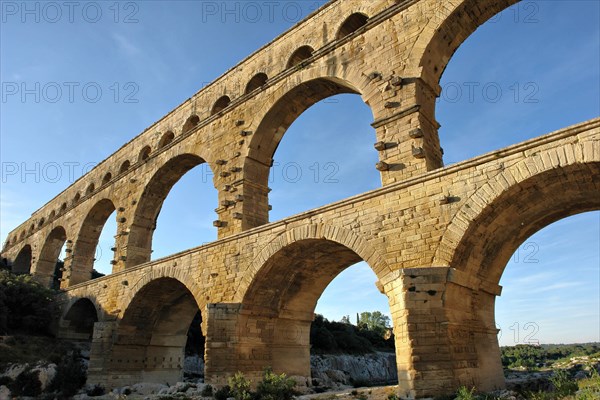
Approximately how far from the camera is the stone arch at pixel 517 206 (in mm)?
6812

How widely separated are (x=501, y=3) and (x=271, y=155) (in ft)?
24.8

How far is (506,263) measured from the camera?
8.80 metres

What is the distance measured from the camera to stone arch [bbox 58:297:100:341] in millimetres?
19438

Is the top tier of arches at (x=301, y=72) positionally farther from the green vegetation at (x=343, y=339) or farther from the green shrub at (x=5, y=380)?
the green vegetation at (x=343, y=339)

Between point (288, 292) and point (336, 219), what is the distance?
329 cm

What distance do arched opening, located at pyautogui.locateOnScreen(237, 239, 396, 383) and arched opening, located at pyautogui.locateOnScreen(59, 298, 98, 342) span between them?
1133 cm

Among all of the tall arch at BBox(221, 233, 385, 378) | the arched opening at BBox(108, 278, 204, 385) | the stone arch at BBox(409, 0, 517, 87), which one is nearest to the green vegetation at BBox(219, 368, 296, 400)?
the tall arch at BBox(221, 233, 385, 378)

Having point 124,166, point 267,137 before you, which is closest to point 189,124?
point 267,137

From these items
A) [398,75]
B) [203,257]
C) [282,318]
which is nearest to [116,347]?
[203,257]

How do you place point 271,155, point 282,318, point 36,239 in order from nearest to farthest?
1. point 282,318
2. point 271,155
3. point 36,239

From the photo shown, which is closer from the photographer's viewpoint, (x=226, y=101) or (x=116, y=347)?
(x=116, y=347)

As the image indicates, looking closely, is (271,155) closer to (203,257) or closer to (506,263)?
(203,257)

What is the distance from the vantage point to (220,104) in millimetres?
16422

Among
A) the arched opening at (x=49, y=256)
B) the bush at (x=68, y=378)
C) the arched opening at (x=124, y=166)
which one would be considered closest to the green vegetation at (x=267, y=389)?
the bush at (x=68, y=378)
